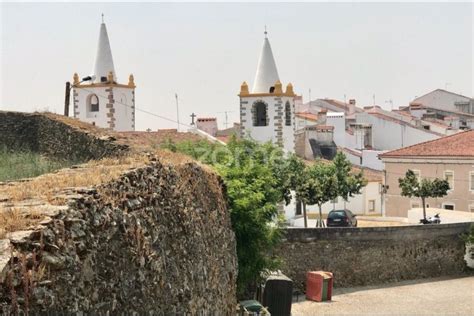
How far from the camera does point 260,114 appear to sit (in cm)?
4425

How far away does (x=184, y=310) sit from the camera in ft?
28.1

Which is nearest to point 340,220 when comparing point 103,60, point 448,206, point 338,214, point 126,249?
point 338,214

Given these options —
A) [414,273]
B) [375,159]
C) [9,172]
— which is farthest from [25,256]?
[375,159]

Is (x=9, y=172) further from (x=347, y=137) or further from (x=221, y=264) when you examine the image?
Result: (x=347, y=137)

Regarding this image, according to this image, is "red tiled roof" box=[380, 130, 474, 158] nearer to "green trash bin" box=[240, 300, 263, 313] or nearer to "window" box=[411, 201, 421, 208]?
"window" box=[411, 201, 421, 208]

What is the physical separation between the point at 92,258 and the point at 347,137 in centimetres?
5397

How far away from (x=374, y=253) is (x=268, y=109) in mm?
18024

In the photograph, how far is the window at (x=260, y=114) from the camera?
44.0 meters

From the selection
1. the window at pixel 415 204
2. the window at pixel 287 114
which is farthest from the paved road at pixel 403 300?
the window at pixel 287 114

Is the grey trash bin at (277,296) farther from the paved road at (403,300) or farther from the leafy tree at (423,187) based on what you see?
the leafy tree at (423,187)

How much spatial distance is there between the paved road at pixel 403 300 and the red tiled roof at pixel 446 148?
1351cm

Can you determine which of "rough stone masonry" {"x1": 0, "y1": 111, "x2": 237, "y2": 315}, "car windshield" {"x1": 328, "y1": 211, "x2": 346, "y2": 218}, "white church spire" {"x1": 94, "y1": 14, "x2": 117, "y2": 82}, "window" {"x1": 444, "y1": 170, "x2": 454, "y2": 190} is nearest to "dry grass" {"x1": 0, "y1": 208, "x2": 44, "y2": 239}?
"rough stone masonry" {"x1": 0, "y1": 111, "x2": 237, "y2": 315}

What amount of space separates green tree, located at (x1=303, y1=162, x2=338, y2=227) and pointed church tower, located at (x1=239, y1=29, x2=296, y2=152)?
626cm

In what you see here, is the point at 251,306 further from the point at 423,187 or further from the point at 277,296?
the point at 423,187
